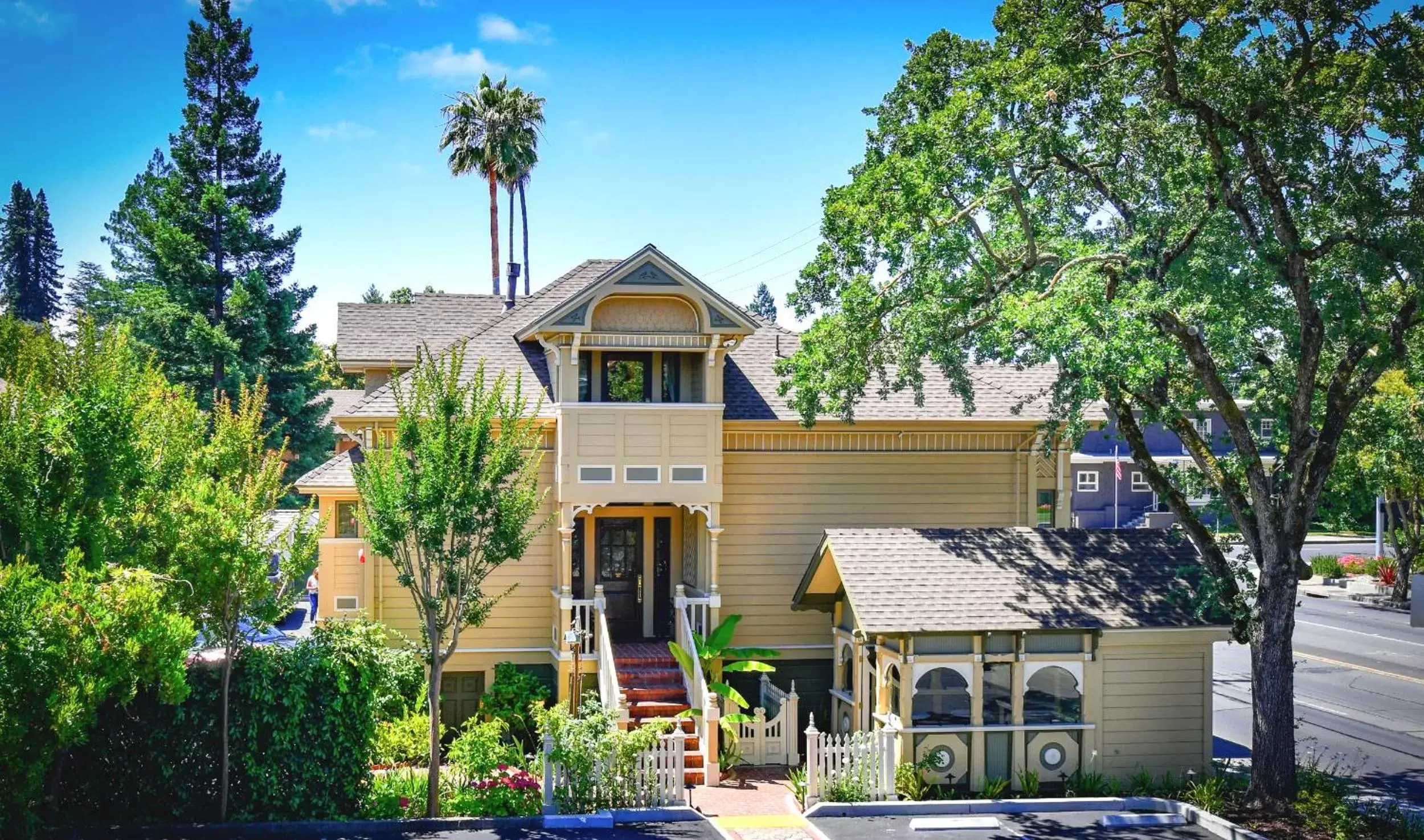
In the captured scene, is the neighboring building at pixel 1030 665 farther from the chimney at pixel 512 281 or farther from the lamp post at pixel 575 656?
the chimney at pixel 512 281

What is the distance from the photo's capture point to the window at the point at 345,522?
2247 centimetres

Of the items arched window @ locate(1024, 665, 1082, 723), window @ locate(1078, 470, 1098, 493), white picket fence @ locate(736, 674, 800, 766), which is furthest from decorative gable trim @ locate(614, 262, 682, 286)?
window @ locate(1078, 470, 1098, 493)

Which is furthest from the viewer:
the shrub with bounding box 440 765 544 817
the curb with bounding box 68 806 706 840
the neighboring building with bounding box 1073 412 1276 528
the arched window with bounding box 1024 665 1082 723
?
the neighboring building with bounding box 1073 412 1276 528

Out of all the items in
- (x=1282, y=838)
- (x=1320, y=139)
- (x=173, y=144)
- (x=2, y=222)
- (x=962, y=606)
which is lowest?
(x=1282, y=838)

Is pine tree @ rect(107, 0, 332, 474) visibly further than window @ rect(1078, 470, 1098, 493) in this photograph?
No

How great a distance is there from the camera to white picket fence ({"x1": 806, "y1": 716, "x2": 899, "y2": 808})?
53.2 feet

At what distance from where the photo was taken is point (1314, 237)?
52.5 ft

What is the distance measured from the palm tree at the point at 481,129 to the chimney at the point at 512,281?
59.6 ft

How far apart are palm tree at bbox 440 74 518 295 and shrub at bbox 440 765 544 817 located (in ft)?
105

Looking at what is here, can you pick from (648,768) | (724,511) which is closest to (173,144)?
(724,511)

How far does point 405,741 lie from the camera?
18.3m

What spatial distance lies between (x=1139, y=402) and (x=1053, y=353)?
315cm

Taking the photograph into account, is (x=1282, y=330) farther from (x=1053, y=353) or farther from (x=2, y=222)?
(x=2, y=222)

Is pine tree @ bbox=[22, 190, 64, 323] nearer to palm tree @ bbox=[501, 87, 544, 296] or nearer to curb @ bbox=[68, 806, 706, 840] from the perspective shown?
palm tree @ bbox=[501, 87, 544, 296]
